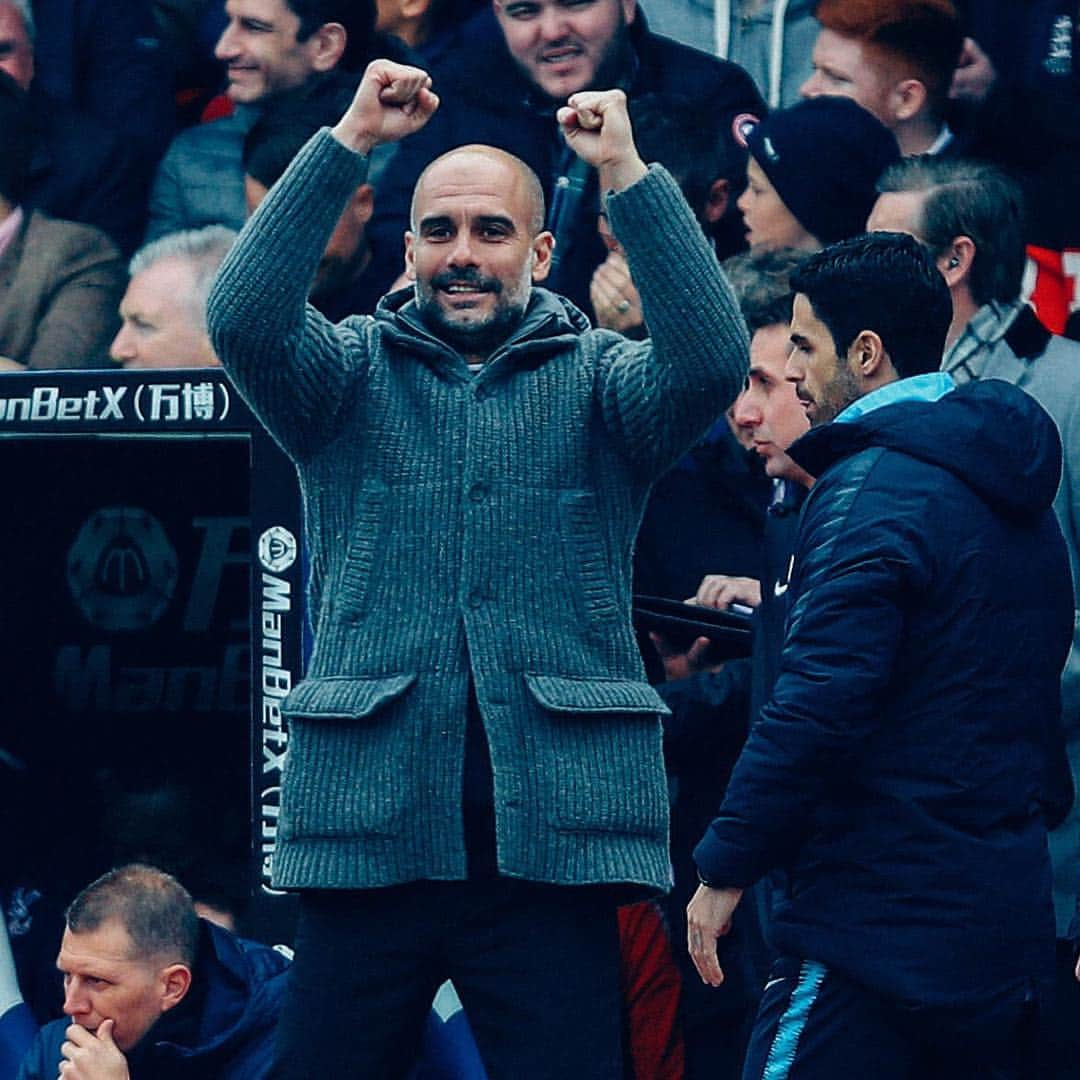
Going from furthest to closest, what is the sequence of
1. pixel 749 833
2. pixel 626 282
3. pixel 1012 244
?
pixel 626 282 < pixel 1012 244 < pixel 749 833

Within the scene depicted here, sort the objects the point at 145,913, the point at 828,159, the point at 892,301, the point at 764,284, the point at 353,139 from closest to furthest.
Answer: the point at 353,139 → the point at 892,301 → the point at 145,913 → the point at 764,284 → the point at 828,159

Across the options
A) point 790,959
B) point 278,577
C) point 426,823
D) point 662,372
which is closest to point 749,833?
point 790,959

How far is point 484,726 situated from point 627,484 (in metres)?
0.39

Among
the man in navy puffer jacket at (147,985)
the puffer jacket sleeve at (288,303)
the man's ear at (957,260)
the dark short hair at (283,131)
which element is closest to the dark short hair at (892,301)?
the puffer jacket sleeve at (288,303)

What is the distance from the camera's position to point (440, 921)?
3.06 m

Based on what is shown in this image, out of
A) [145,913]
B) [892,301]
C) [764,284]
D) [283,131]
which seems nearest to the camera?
[892,301]

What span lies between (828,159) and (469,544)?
1831 mm

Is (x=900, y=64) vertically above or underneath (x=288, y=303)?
above

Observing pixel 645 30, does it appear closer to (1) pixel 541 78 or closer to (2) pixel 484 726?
(1) pixel 541 78

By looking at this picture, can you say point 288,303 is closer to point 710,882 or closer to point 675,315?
point 675,315

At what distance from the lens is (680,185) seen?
4746 mm

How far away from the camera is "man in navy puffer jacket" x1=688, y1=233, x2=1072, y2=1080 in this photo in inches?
119

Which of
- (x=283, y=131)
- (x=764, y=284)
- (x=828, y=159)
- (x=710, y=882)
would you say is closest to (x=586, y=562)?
(x=710, y=882)

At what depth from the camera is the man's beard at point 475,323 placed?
317 cm
